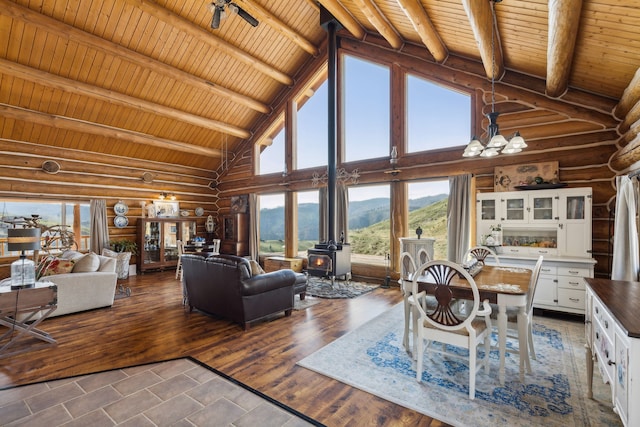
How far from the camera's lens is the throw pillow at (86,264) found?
15.8ft

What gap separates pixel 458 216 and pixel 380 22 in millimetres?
3969

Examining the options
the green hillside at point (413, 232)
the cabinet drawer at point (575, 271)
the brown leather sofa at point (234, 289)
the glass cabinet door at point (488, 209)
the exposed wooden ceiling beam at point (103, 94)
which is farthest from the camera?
the green hillside at point (413, 232)

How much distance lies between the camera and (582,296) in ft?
13.9

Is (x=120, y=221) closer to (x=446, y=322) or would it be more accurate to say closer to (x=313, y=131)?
(x=313, y=131)

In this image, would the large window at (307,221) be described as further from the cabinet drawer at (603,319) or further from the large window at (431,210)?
the cabinet drawer at (603,319)

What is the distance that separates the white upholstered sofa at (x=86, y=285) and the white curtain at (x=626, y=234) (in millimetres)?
7142

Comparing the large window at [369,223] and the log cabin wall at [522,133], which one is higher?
the log cabin wall at [522,133]

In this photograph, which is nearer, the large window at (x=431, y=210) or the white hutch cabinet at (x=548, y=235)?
the white hutch cabinet at (x=548, y=235)

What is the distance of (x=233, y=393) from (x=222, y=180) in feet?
29.5

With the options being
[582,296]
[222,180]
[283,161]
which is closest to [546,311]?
[582,296]

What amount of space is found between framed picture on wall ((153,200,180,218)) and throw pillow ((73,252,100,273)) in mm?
4305

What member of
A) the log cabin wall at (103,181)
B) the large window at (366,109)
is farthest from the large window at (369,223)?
the log cabin wall at (103,181)

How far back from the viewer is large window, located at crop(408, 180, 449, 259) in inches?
261

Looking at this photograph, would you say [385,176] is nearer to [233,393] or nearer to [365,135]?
[365,135]
